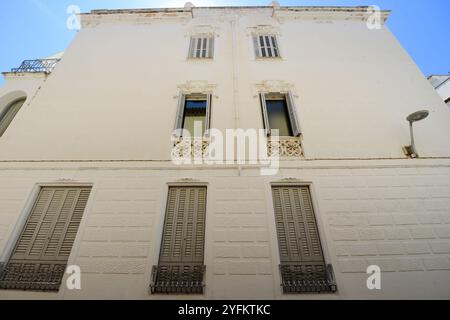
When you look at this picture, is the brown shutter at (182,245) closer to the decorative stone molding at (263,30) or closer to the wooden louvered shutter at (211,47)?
the wooden louvered shutter at (211,47)

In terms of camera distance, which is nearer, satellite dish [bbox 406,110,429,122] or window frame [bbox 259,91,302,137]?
satellite dish [bbox 406,110,429,122]

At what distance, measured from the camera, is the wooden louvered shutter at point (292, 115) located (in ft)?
18.7

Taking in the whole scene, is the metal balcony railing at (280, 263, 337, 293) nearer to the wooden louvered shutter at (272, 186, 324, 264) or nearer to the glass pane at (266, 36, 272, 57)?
the wooden louvered shutter at (272, 186, 324, 264)

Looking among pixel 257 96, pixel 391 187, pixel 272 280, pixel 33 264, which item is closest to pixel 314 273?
pixel 272 280

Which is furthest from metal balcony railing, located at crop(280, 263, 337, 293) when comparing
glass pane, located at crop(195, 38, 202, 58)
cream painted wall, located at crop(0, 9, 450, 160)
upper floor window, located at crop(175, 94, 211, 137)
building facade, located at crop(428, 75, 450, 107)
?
building facade, located at crop(428, 75, 450, 107)

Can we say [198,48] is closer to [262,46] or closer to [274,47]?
[262,46]

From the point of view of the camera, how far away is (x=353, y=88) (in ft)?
21.6

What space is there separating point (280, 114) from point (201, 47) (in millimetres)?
3810

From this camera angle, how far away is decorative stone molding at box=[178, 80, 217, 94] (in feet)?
21.6

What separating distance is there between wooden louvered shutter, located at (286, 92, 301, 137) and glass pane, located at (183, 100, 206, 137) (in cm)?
233

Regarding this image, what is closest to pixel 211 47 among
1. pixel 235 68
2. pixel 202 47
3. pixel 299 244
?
pixel 202 47

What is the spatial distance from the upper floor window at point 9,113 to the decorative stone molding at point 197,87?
5025mm

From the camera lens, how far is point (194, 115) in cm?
638
